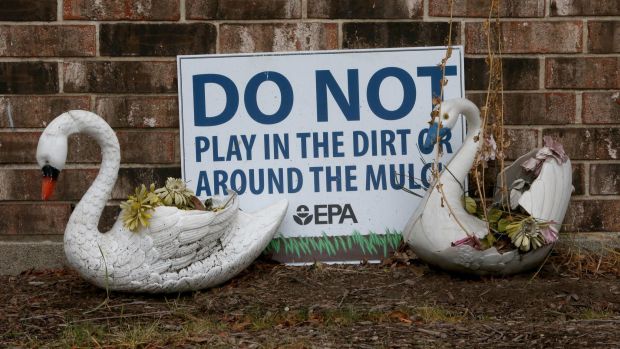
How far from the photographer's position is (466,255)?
4.47 metres

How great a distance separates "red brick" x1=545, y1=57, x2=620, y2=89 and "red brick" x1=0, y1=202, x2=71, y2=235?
2.77 metres

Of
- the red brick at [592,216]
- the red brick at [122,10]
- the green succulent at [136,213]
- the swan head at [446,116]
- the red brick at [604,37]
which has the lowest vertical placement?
the red brick at [592,216]

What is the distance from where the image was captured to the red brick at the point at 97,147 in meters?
5.06

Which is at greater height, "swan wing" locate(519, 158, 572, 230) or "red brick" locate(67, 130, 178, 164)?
"red brick" locate(67, 130, 178, 164)

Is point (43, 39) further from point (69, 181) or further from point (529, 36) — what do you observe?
point (529, 36)

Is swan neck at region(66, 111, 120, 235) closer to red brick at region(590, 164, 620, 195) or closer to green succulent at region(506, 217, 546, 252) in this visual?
green succulent at region(506, 217, 546, 252)

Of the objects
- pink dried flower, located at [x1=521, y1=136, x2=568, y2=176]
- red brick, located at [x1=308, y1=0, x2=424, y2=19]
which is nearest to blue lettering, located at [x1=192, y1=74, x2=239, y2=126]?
red brick, located at [x1=308, y1=0, x2=424, y2=19]

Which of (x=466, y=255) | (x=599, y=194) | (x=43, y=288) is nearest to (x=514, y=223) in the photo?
(x=466, y=255)

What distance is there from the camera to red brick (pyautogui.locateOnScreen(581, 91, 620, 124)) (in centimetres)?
509

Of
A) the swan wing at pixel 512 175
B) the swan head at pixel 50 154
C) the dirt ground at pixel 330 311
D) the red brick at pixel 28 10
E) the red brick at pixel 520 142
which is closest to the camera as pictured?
the dirt ground at pixel 330 311

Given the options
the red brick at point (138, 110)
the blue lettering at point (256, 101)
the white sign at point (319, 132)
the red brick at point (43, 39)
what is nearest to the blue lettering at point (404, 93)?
the white sign at point (319, 132)

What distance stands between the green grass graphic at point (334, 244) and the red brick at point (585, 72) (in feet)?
4.05

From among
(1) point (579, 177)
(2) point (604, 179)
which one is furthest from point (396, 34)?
(2) point (604, 179)

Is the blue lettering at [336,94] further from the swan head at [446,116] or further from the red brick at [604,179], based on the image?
the red brick at [604,179]
